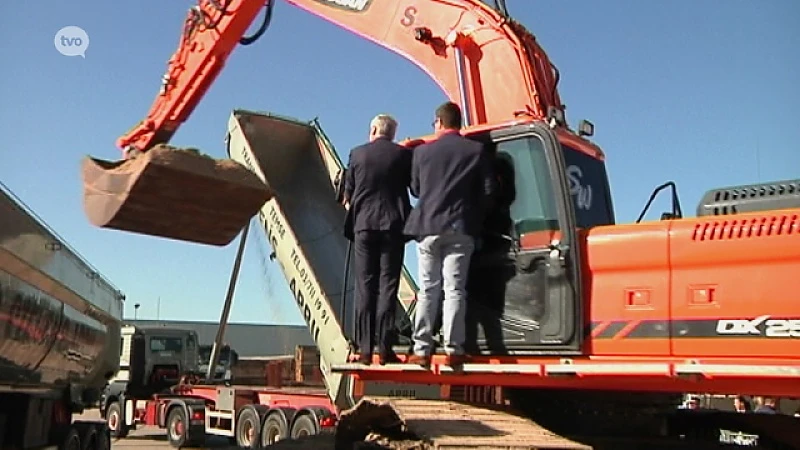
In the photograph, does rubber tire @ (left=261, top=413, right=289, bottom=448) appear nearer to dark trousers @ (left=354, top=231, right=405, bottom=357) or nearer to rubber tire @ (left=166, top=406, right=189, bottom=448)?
rubber tire @ (left=166, top=406, right=189, bottom=448)

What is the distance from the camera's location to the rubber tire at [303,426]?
1544 centimetres

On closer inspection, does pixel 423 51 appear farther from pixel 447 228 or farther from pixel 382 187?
pixel 447 228

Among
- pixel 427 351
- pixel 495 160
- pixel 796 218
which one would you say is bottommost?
pixel 427 351

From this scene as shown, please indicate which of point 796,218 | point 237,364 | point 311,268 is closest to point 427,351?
point 796,218

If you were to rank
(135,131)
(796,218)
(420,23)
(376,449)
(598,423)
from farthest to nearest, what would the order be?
(135,131)
(420,23)
(598,423)
(376,449)
(796,218)

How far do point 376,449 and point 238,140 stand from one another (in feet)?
30.3

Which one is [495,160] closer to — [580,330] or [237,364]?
[580,330]

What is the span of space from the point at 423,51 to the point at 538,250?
3694mm

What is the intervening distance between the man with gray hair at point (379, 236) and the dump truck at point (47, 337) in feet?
8.30

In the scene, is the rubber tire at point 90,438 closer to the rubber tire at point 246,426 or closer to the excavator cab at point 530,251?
the rubber tire at point 246,426

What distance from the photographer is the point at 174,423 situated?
65.6 ft

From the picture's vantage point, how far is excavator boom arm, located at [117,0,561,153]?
7.75 m

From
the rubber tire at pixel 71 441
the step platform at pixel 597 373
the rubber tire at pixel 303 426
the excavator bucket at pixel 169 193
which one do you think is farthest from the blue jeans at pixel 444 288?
the rubber tire at pixel 303 426

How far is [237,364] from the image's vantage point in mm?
23656
